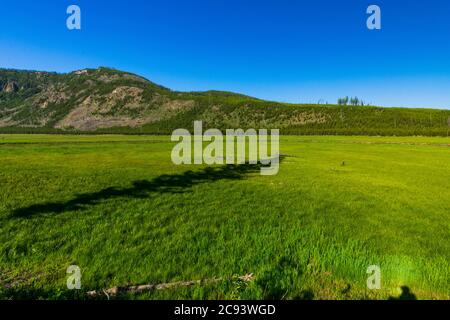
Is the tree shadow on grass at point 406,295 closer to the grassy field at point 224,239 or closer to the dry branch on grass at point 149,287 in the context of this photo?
the grassy field at point 224,239

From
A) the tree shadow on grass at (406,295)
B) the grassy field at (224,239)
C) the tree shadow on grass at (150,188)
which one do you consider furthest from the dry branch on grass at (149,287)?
the tree shadow on grass at (150,188)

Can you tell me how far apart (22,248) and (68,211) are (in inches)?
155

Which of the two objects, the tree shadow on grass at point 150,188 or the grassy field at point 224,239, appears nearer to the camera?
the grassy field at point 224,239

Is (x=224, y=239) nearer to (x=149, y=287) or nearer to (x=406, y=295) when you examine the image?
(x=149, y=287)

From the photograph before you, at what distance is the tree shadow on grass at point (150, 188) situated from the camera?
12703mm

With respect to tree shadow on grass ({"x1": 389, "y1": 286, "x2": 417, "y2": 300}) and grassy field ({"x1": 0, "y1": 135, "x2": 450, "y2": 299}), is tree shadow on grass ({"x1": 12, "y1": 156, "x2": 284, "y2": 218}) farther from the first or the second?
tree shadow on grass ({"x1": 389, "y1": 286, "x2": 417, "y2": 300})

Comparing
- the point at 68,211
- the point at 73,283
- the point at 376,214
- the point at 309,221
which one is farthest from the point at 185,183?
the point at 73,283

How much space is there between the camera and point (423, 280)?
715 cm

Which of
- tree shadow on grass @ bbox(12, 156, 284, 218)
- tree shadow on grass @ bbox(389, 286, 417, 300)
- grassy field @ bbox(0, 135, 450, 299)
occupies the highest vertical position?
tree shadow on grass @ bbox(12, 156, 284, 218)

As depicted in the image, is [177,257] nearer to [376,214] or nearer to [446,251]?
[446,251]

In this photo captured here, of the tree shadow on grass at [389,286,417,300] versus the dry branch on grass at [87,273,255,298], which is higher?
the dry branch on grass at [87,273,255,298]

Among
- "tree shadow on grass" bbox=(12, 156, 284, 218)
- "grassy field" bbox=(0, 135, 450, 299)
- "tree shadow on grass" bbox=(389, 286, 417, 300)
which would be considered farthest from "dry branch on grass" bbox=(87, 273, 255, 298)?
"tree shadow on grass" bbox=(12, 156, 284, 218)

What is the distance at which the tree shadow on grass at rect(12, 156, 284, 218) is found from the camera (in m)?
12.7
